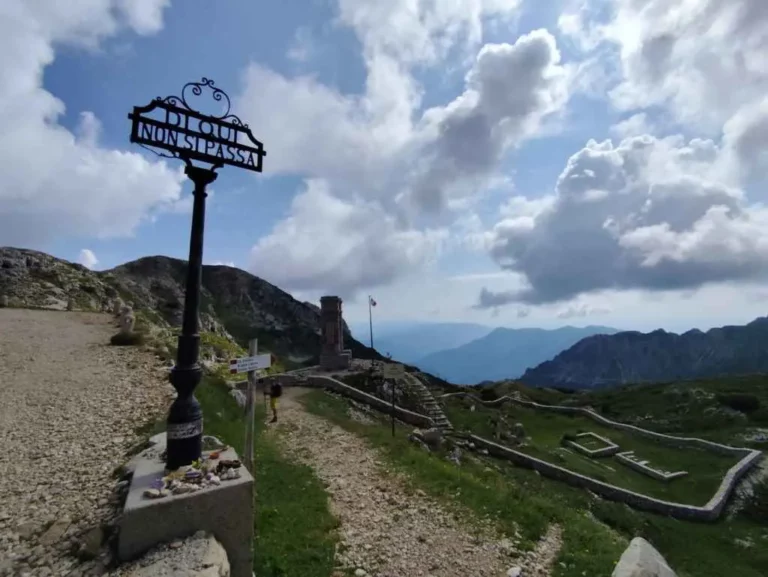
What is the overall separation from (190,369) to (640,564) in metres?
9.31

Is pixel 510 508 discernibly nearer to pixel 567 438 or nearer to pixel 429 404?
pixel 429 404

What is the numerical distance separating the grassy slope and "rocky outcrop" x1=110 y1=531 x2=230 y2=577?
7601mm

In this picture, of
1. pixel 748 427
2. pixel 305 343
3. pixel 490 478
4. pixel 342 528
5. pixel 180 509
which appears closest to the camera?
pixel 180 509

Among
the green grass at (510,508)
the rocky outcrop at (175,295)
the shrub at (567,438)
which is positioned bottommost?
the shrub at (567,438)

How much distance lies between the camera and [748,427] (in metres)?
38.5

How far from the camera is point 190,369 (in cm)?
728

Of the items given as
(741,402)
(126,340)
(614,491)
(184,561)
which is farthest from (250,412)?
(741,402)

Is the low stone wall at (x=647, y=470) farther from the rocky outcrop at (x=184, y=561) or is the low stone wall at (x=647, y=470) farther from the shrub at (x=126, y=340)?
the shrub at (x=126, y=340)

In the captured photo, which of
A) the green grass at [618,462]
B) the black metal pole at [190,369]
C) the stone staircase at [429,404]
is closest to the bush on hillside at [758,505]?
the green grass at [618,462]

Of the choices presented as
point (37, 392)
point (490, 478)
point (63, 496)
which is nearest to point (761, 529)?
point (490, 478)

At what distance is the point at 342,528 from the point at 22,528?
6.17m

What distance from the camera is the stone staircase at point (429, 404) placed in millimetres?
27406

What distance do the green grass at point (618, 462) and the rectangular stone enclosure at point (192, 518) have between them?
949 inches

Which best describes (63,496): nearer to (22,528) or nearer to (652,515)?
(22,528)
